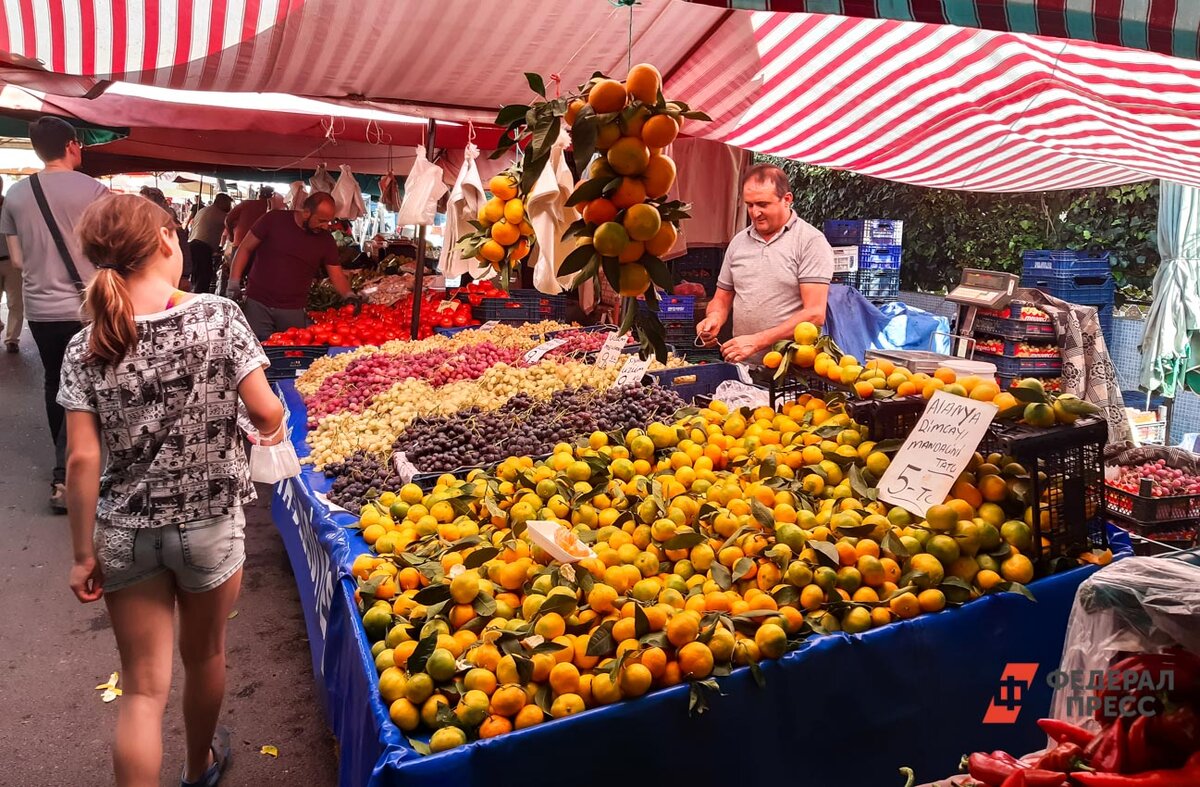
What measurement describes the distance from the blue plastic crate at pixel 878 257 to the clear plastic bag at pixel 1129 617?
261 inches

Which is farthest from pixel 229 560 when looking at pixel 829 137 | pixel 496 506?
pixel 829 137

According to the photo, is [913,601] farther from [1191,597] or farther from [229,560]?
[229,560]

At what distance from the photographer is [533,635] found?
1.89 m

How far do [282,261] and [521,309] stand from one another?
2165 mm

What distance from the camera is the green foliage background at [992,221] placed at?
7.66m

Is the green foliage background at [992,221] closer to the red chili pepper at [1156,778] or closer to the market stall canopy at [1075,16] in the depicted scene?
the market stall canopy at [1075,16]

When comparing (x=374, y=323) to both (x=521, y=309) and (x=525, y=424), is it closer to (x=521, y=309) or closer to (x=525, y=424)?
(x=521, y=309)

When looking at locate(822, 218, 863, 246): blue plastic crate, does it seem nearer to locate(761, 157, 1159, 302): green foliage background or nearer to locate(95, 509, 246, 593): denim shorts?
locate(761, 157, 1159, 302): green foliage background

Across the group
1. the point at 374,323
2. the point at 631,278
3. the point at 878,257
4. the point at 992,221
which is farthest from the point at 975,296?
the point at 631,278

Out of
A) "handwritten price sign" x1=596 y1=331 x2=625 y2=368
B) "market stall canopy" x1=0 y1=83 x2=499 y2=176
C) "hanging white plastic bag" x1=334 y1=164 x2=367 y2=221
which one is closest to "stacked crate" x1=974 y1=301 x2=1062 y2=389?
"handwritten price sign" x1=596 y1=331 x2=625 y2=368

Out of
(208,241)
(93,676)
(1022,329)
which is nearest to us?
(93,676)

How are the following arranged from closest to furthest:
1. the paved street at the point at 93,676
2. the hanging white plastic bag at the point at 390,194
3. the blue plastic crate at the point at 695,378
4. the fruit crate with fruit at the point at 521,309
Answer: the paved street at the point at 93,676
the blue plastic crate at the point at 695,378
the fruit crate with fruit at the point at 521,309
the hanging white plastic bag at the point at 390,194

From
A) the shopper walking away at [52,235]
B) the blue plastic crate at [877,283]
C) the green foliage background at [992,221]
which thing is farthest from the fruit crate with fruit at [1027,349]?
the shopper walking away at [52,235]

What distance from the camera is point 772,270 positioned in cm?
448
